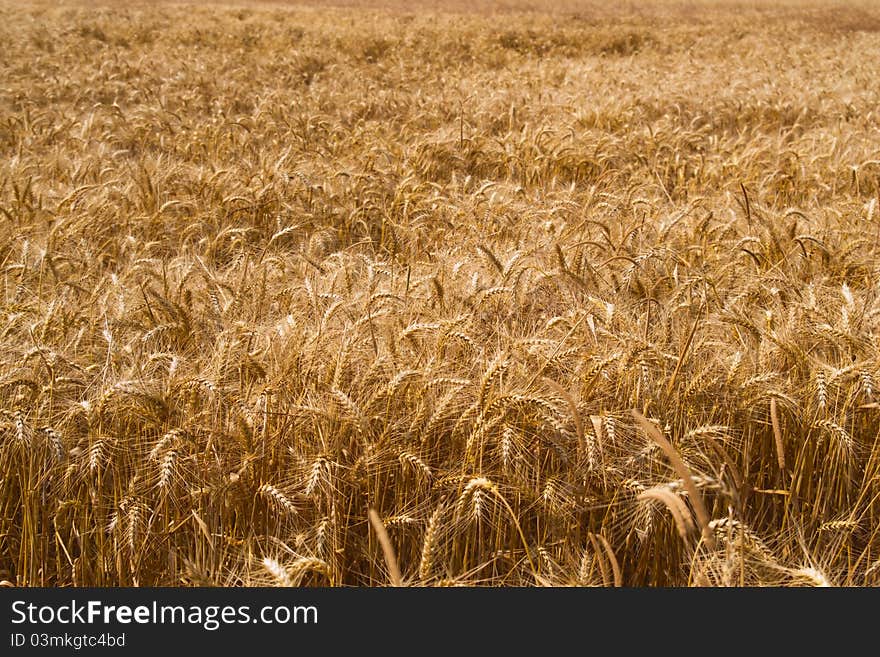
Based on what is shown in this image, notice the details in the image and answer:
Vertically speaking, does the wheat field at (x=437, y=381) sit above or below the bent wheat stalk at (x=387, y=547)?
above

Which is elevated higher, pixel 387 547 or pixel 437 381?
pixel 437 381

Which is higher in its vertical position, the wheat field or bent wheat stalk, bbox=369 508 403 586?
the wheat field

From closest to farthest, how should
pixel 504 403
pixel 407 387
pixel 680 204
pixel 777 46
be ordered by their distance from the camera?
pixel 504 403 → pixel 407 387 → pixel 680 204 → pixel 777 46

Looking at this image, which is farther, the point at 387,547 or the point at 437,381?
the point at 437,381

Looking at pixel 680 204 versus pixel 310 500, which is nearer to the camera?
pixel 310 500

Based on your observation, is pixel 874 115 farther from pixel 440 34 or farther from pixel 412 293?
pixel 440 34

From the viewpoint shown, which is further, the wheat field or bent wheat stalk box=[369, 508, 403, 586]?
the wheat field

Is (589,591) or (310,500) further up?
(310,500)

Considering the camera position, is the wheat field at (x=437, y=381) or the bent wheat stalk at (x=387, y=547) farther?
the wheat field at (x=437, y=381)

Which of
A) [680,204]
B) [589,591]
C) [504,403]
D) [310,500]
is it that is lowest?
[589,591]

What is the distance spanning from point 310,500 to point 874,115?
24.9 feet

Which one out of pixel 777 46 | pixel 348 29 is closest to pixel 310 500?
pixel 348 29

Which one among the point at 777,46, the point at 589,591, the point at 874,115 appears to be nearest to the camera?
the point at 589,591

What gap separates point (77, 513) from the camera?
6.06 ft
